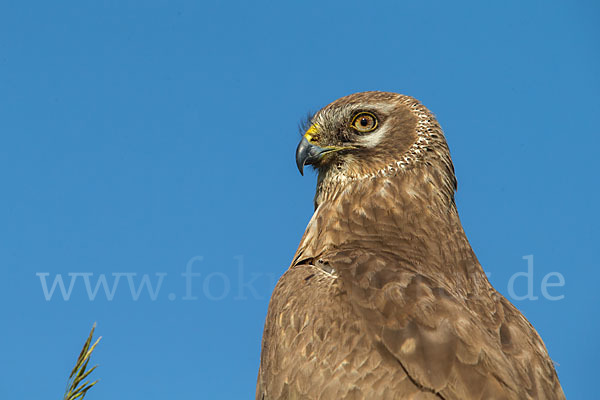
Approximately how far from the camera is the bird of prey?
4434 millimetres

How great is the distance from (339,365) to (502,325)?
4.58 ft

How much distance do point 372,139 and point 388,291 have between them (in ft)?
6.61

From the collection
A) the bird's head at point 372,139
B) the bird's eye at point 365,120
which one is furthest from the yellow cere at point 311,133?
the bird's eye at point 365,120

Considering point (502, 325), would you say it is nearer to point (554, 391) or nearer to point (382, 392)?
point (554, 391)

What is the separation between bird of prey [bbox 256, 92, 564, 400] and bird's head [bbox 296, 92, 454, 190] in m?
0.01

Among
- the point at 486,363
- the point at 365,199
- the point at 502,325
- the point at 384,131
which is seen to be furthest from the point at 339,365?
the point at 384,131

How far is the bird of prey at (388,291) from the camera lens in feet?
14.5

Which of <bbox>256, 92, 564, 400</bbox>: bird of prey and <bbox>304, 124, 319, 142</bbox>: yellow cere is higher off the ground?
<bbox>304, 124, 319, 142</bbox>: yellow cere

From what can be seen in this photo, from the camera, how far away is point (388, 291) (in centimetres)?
484

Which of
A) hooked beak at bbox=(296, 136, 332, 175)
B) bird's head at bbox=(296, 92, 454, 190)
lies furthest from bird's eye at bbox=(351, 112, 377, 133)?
hooked beak at bbox=(296, 136, 332, 175)

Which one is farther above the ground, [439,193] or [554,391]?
[439,193]

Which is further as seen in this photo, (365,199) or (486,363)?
(365,199)

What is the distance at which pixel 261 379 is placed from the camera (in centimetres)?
523

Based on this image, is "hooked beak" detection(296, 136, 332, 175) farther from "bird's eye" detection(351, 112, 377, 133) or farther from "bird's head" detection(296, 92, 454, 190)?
"bird's eye" detection(351, 112, 377, 133)
